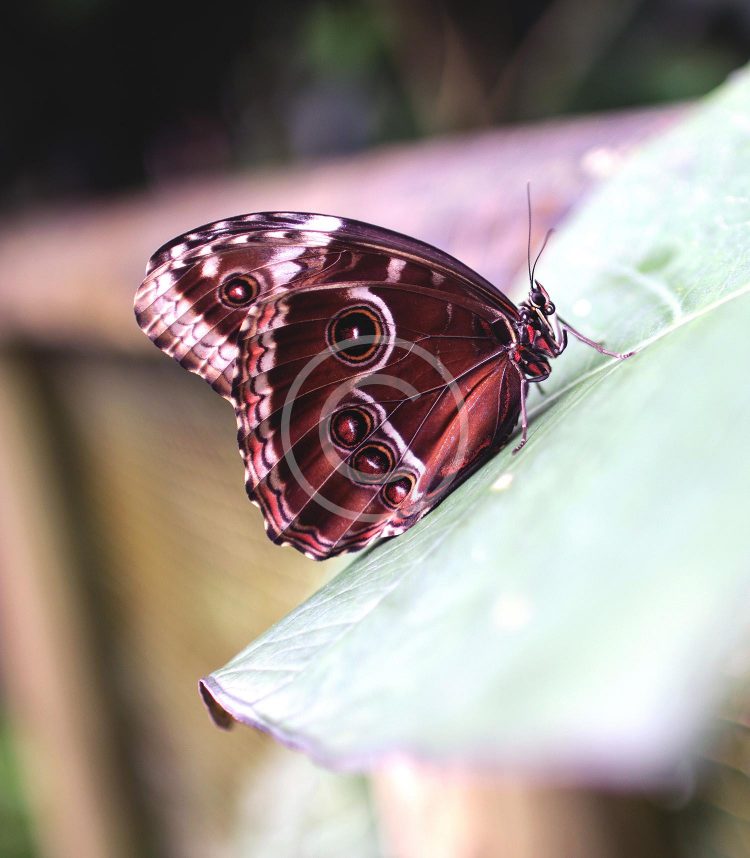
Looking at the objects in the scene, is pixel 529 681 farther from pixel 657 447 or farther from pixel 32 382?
pixel 32 382

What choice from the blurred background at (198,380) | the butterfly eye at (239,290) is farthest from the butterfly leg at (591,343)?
the butterfly eye at (239,290)

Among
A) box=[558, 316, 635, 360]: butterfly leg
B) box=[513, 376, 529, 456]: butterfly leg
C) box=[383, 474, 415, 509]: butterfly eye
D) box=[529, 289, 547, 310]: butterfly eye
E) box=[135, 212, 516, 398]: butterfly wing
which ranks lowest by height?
box=[383, 474, 415, 509]: butterfly eye

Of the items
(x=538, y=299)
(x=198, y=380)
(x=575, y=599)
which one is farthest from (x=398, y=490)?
(x=198, y=380)

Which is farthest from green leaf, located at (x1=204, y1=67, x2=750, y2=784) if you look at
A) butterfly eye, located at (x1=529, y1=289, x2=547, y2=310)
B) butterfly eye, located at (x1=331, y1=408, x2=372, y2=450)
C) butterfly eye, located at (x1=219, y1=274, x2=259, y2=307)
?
butterfly eye, located at (x1=219, y1=274, x2=259, y2=307)

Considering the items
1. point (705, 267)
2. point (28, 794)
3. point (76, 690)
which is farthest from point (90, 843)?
point (705, 267)

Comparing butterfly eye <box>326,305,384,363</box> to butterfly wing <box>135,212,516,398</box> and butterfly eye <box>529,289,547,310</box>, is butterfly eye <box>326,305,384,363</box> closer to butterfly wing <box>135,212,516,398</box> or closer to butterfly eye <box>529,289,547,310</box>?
butterfly wing <box>135,212,516,398</box>

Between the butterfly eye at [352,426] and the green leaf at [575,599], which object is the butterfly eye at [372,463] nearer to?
the butterfly eye at [352,426]

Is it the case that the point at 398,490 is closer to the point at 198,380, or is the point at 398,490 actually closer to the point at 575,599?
the point at 575,599
